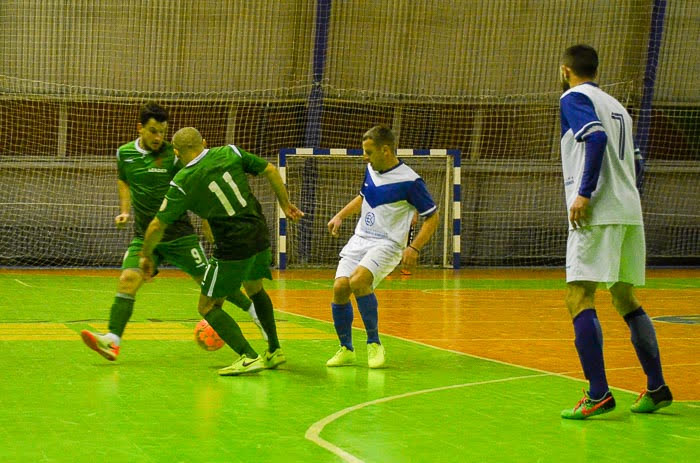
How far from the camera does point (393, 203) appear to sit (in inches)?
325

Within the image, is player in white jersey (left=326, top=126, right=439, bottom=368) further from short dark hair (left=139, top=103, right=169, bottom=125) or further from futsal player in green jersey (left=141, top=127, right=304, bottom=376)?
short dark hair (left=139, top=103, right=169, bottom=125)

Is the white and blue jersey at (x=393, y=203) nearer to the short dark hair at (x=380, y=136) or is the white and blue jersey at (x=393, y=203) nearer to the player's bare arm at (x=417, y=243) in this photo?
the player's bare arm at (x=417, y=243)

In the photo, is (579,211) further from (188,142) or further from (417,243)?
(188,142)

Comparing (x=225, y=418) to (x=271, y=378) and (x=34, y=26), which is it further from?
(x=34, y=26)

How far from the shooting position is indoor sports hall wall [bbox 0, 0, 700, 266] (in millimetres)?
19766

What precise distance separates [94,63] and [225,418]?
584 inches

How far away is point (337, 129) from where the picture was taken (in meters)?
20.9

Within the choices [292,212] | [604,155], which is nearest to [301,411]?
[292,212]

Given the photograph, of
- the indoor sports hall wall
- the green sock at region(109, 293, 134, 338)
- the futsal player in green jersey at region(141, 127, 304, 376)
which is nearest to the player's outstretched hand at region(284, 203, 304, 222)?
the futsal player in green jersey at region(141, 127, 304, 376)

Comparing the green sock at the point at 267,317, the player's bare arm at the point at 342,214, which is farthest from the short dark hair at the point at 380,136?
the green sock at the point at 267,317

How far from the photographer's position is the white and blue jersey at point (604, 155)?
595 centimetres

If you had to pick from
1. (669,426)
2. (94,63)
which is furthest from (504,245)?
(669,426)

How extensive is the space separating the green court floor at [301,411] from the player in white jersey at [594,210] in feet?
1.22

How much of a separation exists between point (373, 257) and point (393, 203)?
0.44 meters
